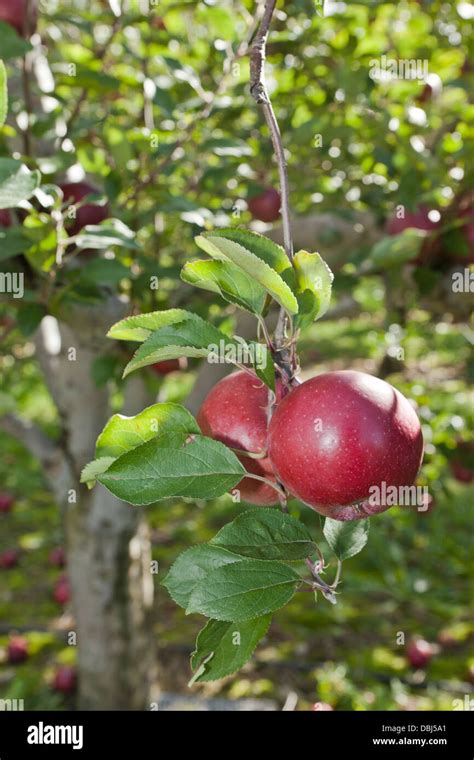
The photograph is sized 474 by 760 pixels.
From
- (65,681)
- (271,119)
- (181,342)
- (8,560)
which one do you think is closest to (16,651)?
(65,681)

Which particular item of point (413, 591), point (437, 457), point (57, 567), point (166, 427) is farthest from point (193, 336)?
point (57, 567)

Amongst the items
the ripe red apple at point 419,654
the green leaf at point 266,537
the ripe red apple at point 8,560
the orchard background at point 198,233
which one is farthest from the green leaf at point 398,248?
the ripe red apple at point 8,560

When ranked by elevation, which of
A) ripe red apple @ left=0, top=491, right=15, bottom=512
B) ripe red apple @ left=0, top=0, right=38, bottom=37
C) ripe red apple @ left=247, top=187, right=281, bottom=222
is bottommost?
ripe red apple @ left=0, top=491, right=15, bottom=512

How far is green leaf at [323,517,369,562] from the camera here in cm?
67

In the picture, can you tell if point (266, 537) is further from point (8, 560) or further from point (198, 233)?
point (8, 560)

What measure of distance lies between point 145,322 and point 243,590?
0.74ft

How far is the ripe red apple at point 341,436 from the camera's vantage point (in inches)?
21.8

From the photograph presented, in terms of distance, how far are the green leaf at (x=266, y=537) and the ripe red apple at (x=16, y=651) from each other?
2142mm

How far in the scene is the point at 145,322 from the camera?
61 centimetres

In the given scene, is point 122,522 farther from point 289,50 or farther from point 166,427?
point 166,427

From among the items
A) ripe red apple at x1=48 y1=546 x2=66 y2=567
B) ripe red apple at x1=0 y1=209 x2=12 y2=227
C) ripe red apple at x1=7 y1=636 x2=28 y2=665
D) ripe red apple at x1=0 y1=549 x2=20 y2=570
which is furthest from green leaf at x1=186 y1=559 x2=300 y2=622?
ripe red apple at x1=0 y1=549 x2=20 y2=570

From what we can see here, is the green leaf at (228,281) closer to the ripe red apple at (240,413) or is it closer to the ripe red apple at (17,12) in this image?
the ripe red apple at (240,413)

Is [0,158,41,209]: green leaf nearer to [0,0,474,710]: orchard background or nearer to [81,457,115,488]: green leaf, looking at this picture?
[0,0,474,710]: orchard background

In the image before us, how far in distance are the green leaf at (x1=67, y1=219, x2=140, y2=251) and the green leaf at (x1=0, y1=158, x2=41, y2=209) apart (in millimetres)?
153
